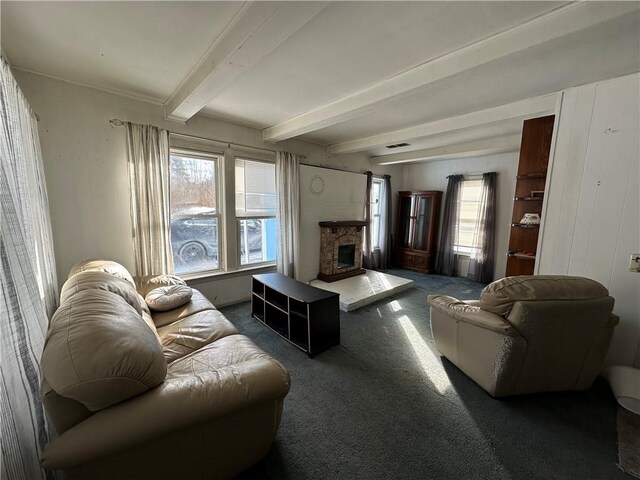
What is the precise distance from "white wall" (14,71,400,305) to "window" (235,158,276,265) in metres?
1.01

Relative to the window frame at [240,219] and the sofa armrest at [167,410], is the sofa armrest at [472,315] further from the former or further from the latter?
the window frame at [240,219]

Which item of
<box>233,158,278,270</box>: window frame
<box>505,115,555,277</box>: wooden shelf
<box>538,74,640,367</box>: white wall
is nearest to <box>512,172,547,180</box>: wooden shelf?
<box>505,115,555,277</box>: wooden shelf

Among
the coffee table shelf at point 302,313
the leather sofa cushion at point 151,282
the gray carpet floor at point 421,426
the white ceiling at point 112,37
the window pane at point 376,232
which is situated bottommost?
the gray carpet floor at point 421,426

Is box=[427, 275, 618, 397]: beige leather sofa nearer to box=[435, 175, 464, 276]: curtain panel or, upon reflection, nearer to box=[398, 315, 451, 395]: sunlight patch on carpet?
box=[398, 315, 451, 395]: sunlight patch on carpet

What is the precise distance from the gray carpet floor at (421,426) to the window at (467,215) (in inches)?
128

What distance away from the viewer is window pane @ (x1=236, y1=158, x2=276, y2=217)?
3.48 meters

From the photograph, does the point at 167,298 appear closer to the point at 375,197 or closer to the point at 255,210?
the point at 255,210

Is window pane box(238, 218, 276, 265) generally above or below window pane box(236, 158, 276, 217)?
below

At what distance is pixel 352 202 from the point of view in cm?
486

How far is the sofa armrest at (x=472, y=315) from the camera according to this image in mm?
1648

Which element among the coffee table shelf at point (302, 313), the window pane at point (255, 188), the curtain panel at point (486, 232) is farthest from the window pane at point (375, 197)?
the coffee table shelf at point (302, 313)

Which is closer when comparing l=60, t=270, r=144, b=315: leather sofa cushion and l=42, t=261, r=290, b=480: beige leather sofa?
l=42, t=261, r=290, b=480: beige leather sofa

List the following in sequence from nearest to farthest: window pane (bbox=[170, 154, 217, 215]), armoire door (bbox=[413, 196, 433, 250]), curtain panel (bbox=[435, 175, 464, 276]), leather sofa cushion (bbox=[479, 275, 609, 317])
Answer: leather sofa cushion (bbox=[479, 275, 609, 317]) < window pane (bbox=[170, 154, 217, 215]) < curtain panel (bbox=[435, 175, 464, 276]) < armoire door (bbox=[413, 196, 433, 250])

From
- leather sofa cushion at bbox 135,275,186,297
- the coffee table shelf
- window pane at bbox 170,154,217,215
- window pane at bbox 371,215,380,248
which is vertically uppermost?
window pane at bbox 170,154,217,215
